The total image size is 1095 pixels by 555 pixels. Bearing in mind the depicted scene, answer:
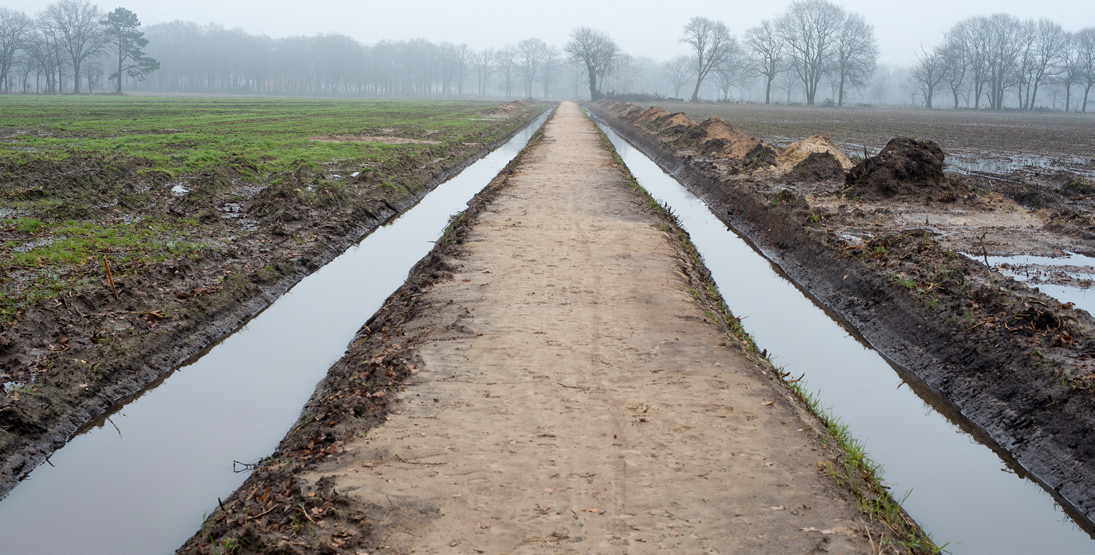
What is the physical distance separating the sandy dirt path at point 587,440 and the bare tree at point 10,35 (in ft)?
336

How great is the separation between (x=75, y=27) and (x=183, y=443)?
4323 inches

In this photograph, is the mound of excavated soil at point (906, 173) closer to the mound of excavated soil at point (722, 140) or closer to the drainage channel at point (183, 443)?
the mound of excavated soil at point (722, 140)

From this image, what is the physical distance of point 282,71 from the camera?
13662cm

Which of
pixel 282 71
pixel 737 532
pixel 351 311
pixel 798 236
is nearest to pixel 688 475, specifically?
pixel 737 532

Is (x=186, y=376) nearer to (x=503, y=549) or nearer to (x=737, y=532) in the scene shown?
(x=503, y=549)

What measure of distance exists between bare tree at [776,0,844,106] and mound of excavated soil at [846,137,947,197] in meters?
89.1

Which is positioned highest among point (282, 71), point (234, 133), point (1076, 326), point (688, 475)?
point (282, 71)

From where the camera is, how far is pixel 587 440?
209 inches

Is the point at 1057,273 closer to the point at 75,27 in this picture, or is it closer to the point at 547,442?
the point at 547,442

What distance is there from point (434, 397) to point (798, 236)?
940 centimetres

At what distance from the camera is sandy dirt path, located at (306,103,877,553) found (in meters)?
4.29

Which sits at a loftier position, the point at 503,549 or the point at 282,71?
the point at 282,71

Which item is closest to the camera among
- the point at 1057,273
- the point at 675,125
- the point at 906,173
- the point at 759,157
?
the point at 1057,273

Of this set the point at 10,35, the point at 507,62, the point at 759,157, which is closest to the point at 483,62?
the point at 507,62
